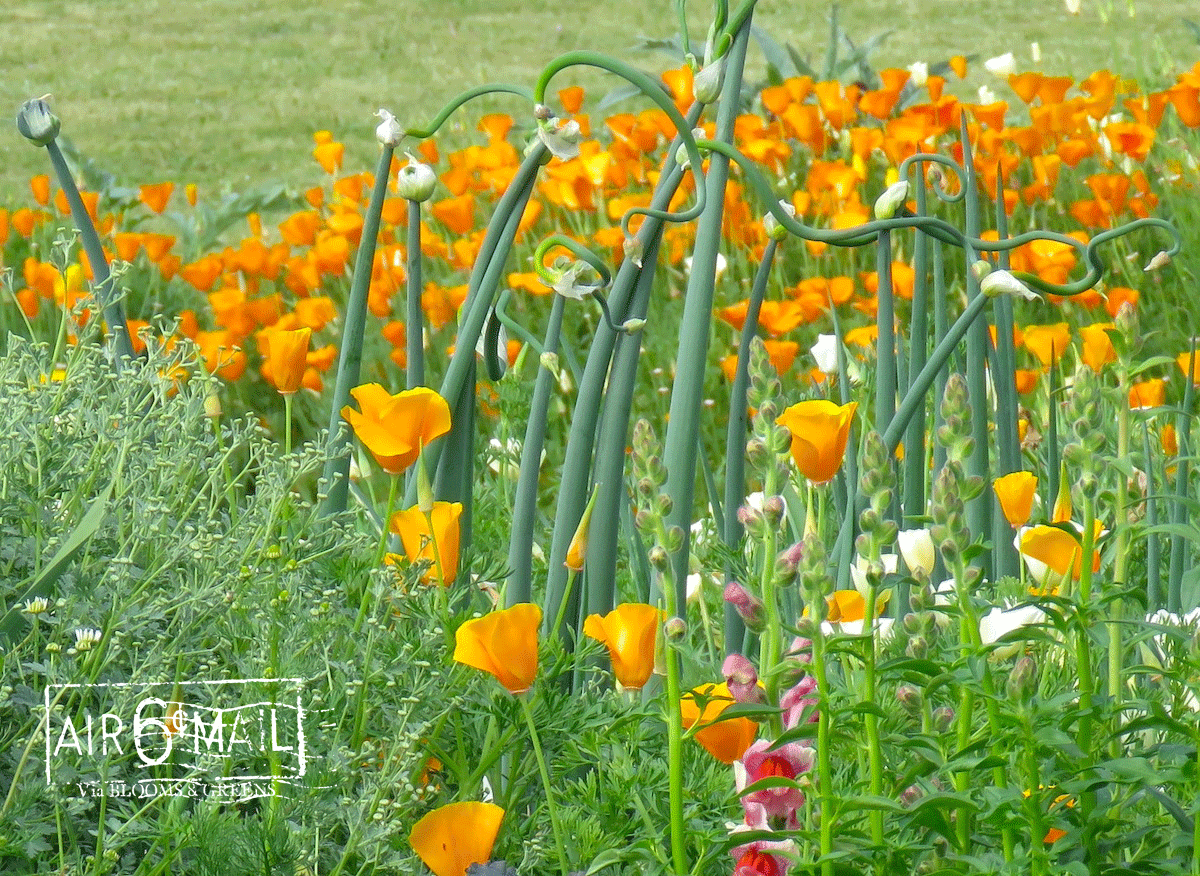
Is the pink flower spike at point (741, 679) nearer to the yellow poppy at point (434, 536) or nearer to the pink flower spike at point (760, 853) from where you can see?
the pink flower spike at point (760, 853)

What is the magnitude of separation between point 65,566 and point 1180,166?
341 cm

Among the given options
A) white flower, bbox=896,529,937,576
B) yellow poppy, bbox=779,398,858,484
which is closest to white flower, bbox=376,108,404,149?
yellow poppy, bbox=779,398,858,484

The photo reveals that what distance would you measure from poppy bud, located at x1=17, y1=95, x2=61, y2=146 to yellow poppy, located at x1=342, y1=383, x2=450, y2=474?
51 cm

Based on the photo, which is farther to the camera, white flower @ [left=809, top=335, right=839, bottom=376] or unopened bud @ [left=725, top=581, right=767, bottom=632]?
white flower @ [left=809, top=335, right=839, bottom=376]

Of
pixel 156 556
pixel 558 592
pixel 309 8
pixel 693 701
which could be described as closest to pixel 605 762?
pixel 693 701

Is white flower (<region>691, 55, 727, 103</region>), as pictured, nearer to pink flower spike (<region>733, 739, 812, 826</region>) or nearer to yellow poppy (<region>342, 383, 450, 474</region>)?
yellow poppy (<region>342, 383, 450, 474</region>)

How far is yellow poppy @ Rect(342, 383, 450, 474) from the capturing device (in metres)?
1.28

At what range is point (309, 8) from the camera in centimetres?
1005

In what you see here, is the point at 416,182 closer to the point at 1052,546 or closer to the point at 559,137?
the point at 559,137

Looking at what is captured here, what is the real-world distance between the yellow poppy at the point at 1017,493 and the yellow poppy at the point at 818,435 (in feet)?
0.69

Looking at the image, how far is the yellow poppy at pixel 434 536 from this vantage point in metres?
1.27

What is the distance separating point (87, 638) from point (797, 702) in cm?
54

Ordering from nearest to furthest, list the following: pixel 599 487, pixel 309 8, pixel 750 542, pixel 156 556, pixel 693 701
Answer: pixel 693 701, pixel 156 556, pixel 599 487, pixel 750 542, pixel 309 8

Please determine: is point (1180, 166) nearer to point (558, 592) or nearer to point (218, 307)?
point (218, 307)
